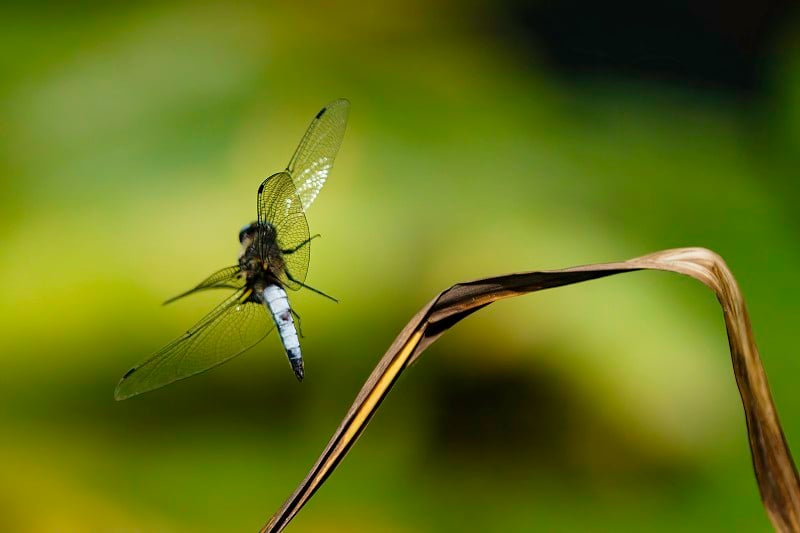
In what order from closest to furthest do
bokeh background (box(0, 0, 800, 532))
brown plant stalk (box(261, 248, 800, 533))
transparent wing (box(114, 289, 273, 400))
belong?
brown plant stalk (box(261, 248, 800, 533))
transparent wing (box(114, 289, 273, 400))
bokeh background (box(0, 0, 800, 532))

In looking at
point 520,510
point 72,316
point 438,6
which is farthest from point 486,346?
point 438,6

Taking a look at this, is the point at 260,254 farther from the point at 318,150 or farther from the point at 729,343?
the point at 729,343

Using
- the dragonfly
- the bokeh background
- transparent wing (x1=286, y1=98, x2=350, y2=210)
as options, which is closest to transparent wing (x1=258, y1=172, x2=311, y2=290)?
the dragonfly

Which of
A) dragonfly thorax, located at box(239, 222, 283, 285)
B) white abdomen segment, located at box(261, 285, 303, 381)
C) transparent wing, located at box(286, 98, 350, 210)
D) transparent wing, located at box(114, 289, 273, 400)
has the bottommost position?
transparent wing, located at box(114, 289, 273, 400)

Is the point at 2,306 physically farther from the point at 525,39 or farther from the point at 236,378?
the point at 525,39

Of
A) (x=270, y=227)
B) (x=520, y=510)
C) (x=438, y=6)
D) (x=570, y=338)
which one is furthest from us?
(x=438, y=6)

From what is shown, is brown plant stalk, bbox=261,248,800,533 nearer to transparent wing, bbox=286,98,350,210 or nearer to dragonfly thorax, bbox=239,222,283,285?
dragonfly thorax, bbox=239,222,283,285
